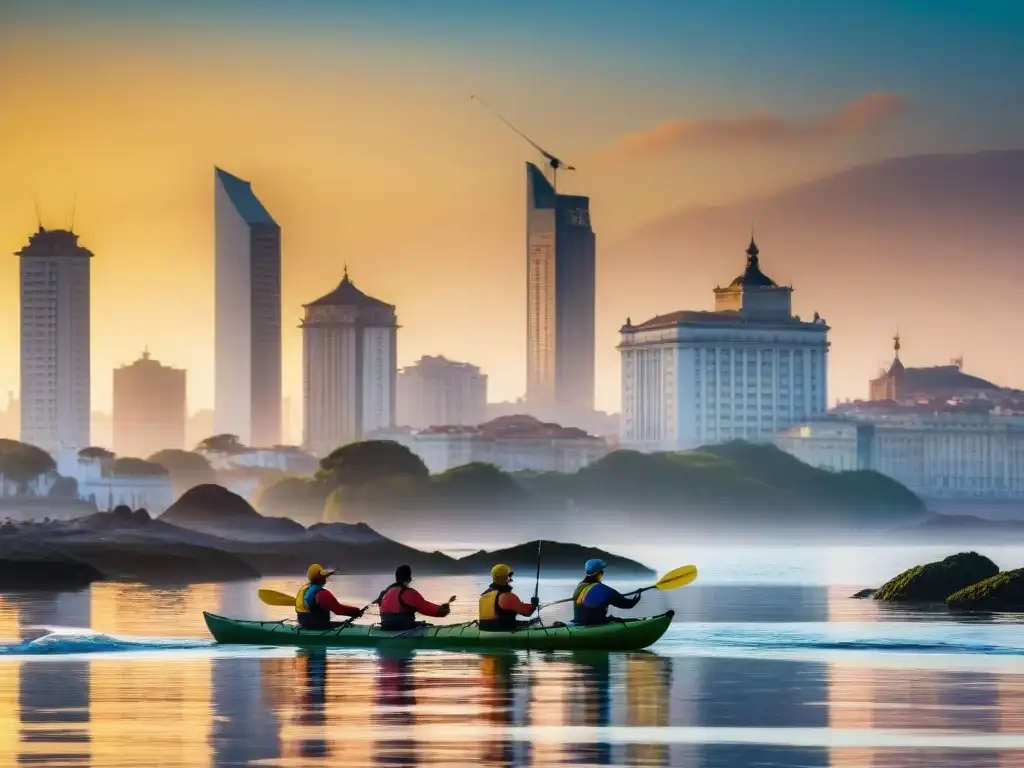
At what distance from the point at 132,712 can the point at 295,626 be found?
15.2m

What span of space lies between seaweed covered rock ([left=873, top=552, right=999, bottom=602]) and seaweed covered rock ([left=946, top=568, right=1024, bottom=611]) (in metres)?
4.95

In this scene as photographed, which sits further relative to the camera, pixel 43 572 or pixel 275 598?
pixel 43 572

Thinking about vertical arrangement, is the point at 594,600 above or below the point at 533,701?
above

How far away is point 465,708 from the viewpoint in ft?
126

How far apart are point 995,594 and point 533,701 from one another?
3432 centimetres

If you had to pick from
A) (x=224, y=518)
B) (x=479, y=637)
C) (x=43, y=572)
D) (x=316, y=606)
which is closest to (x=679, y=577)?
(x=479, y=637)

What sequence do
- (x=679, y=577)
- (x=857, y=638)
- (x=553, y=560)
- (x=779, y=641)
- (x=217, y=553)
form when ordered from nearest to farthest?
1. (x=679, y=577)
2. (x=779, y=641)
3. (x=857, y=638)
4. (x=217, y=553)
5. (x=553, y=560)

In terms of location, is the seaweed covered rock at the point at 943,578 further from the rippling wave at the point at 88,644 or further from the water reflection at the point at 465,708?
the rippling wave at the point at 88,644

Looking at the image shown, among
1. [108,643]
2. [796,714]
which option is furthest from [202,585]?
[796,714]

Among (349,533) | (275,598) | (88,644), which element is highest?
(275,598)

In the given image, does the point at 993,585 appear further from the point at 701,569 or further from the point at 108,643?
the point at 701,569

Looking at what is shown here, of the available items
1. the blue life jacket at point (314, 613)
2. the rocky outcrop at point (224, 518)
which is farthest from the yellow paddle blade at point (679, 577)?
the rocky outcrop at point (224, 518)

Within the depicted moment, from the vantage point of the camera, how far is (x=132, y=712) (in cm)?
3778

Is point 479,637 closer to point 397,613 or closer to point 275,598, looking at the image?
point 397,613
